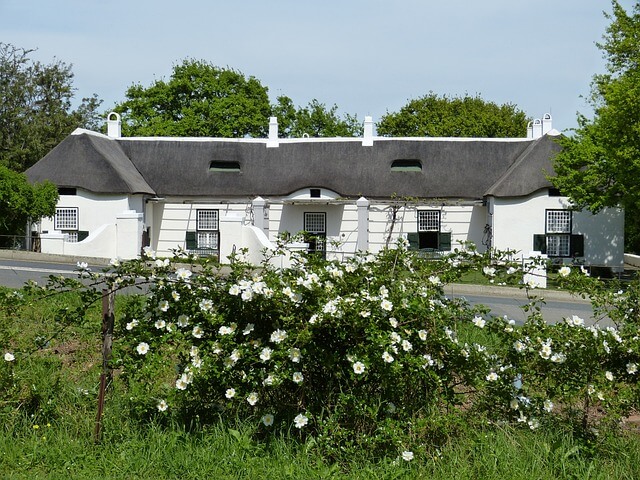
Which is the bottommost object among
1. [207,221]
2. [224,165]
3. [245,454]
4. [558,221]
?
[245,454]

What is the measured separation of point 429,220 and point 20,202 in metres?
17.1

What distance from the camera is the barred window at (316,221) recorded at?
33.8 m

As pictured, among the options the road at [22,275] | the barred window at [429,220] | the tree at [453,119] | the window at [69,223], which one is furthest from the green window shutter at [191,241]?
the tree at [453,119]

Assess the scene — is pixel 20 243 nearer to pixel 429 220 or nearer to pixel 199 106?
pixel 429 220

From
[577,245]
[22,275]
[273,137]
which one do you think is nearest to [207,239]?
[273,137]

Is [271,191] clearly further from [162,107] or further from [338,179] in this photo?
[162,107]

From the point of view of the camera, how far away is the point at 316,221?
1332 inches

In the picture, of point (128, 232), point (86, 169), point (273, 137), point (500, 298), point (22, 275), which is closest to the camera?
point (22, 275)

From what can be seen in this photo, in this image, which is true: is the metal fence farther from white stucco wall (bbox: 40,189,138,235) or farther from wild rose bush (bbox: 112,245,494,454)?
wild rose bush (bbox: 112,245,494,454)

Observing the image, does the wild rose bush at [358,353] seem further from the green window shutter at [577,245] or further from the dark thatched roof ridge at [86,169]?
the dark thatched roof ridge at [86,169]

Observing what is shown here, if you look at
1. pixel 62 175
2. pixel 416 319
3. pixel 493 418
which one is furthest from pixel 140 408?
pixel 62 175

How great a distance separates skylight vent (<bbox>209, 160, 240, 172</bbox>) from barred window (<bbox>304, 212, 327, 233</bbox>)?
14.0 ft

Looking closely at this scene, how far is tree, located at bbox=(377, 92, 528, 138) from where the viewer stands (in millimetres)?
52031

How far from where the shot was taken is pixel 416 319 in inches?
220
